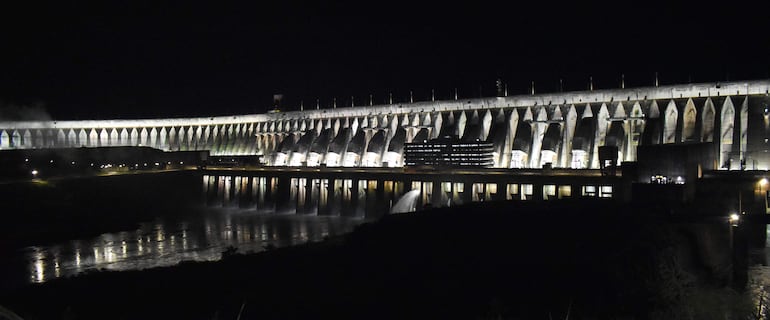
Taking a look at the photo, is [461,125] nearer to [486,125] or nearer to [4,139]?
[486,125]

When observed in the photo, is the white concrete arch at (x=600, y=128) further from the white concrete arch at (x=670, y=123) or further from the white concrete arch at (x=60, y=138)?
the white concrete arch at (x=60, y=138)

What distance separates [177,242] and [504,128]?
34.0m

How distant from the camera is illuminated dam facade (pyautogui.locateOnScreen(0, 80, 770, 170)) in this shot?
160 ft

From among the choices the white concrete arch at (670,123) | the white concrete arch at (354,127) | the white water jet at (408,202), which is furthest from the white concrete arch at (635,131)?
the white concrete arch at (354,127)

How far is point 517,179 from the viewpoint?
46.6 meters

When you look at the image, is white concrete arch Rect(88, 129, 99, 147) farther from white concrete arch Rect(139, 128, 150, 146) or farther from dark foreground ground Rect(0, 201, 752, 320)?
dark foreground ground Rect(0, 201, 752, 320)

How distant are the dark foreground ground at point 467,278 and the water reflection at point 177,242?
230 inches

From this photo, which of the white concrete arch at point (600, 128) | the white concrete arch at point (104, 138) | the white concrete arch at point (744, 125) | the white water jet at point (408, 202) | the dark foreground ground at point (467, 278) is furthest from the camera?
the white concrete arch at point (104, 138)

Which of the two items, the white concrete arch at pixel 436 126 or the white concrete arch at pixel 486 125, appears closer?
the white concrete arch at pixel 486 125

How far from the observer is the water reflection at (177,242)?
120 ft

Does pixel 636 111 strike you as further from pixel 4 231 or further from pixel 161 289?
pixel 4 231

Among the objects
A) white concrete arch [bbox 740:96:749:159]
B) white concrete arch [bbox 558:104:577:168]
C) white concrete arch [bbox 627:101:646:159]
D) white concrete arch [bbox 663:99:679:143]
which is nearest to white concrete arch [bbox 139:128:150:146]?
white concrete arch [bbox 558:104:577:168]

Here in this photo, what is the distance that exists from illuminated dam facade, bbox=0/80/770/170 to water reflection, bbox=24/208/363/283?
17740 mm

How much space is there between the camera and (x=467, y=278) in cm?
2472
